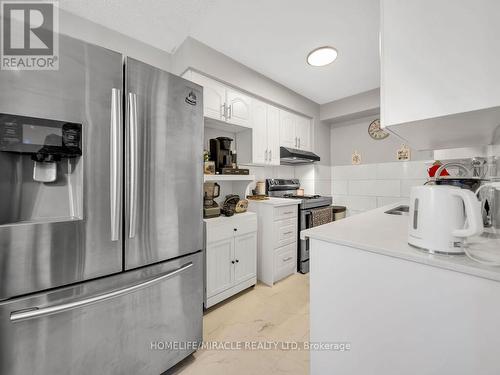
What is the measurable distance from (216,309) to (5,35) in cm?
216

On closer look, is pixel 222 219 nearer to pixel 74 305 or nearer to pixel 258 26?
pixel 74 305

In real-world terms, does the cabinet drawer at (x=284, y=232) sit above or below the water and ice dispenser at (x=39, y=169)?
below

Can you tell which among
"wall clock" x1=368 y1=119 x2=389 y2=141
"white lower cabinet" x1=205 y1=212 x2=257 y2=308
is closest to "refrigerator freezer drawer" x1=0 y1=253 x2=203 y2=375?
"white lower cabinet" x1=205 y1=212 x2=257 y2=308

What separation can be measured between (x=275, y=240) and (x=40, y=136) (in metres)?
2.04

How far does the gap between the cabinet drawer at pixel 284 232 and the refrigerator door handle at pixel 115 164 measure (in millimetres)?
1636

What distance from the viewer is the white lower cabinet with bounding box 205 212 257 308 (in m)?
1.82

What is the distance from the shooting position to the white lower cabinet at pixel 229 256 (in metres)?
1.82

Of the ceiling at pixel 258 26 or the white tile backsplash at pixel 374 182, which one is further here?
the white tile backsplash at pixel 374 182

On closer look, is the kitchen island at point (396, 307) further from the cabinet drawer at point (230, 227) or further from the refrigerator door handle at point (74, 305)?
the cabinet drawer at point (230, 227)

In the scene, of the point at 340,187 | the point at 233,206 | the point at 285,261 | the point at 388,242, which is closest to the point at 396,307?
the point at 388,242

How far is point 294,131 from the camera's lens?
123 inches

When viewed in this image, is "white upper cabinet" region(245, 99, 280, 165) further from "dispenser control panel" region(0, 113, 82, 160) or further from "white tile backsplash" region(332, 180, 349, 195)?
"dispenser control panel" region(0, 113, 82, 160)

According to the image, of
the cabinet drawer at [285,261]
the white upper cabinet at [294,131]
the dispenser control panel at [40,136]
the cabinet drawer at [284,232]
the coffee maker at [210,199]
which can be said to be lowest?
the cabinet drawer at [285,261]

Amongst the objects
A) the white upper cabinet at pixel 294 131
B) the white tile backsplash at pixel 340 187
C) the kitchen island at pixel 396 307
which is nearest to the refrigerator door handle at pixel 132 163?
the kitchen island at pixel 396 307
